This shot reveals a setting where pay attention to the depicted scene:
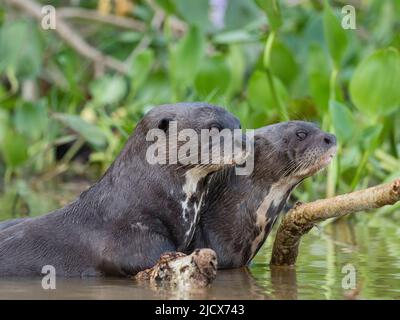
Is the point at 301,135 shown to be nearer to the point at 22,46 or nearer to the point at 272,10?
the point at 272,10

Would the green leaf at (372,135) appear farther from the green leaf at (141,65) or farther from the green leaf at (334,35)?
the green leaf at (141,65)

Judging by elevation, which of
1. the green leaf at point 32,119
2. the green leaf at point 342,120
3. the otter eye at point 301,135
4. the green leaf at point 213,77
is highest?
the green leaf at point 213,77

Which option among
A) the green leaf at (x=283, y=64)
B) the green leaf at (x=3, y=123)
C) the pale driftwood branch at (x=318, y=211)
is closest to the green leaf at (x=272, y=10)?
the green leaf at (x=283, y=64)

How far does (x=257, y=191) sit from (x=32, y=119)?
3746 millimetres

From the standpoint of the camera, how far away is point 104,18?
10.0 m

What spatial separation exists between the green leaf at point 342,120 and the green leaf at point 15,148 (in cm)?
294

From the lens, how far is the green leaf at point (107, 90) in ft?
29.6

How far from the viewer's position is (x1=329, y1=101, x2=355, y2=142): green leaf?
6297 millimetres

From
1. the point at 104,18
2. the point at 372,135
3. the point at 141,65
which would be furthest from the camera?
the point at 104,18

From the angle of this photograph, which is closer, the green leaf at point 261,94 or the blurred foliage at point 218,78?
the blurred foliage at point 218,78

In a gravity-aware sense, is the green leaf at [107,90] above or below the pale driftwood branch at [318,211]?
above

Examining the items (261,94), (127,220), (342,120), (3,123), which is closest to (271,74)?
(261,94)

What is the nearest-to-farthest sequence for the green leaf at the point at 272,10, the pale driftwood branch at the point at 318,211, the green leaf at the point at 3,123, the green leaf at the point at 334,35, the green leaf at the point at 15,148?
the pale driftwood branch at the point at 318,211 < the green leaf at the point at 272,10 < the green leaf at the point at 334,35 < the green leaf at the point at 15,148 < the green leaf at the point at 3,123
